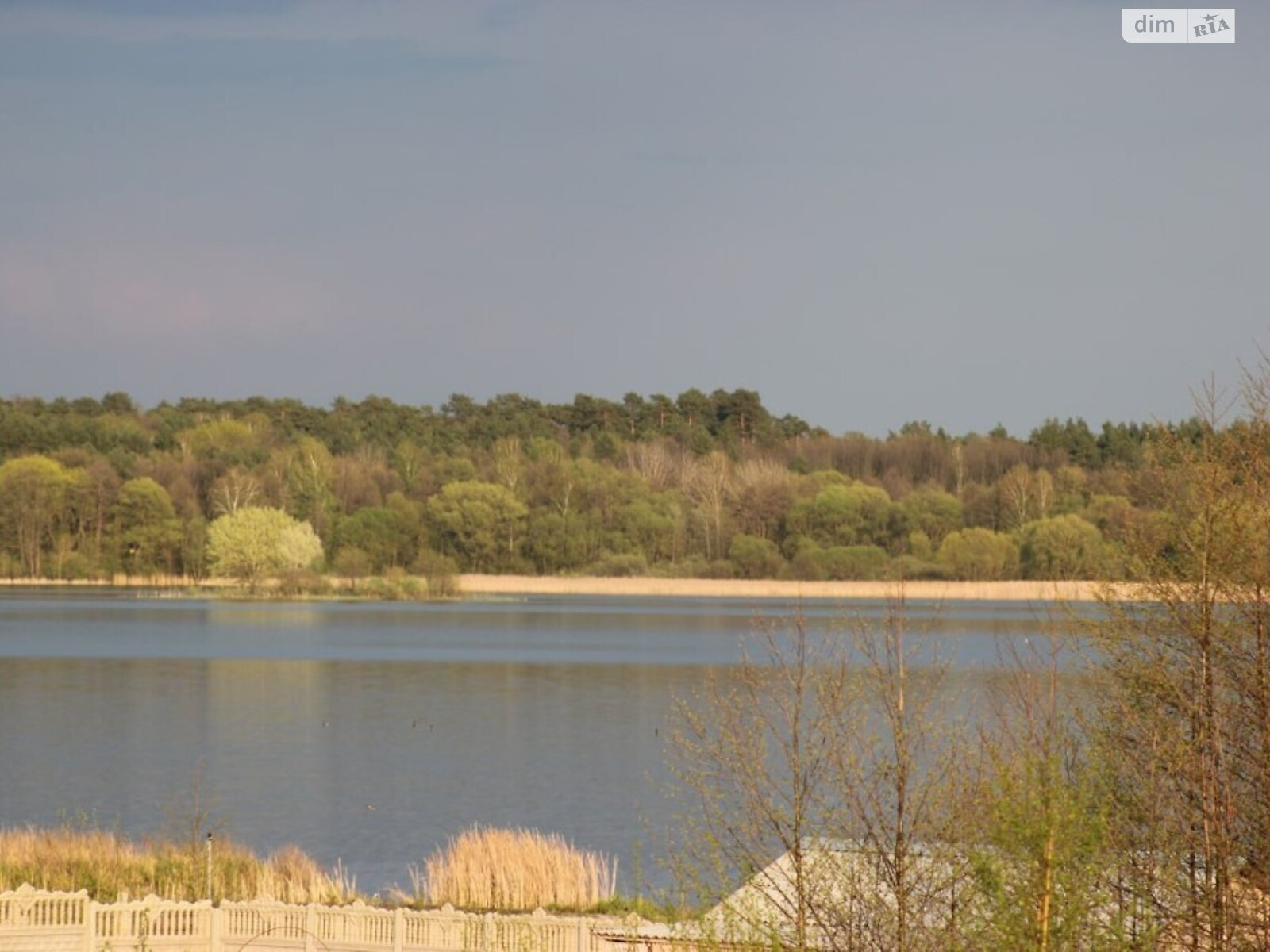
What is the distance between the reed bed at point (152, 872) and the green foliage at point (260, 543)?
209 feet

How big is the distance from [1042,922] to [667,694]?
3572cm

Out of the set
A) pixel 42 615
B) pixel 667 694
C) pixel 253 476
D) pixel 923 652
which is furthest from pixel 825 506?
pixel 667 694

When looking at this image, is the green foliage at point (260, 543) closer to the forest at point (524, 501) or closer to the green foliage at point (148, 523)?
the forest at point (524, 501)

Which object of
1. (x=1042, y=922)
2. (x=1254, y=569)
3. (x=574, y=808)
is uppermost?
(x=1254, y=569)

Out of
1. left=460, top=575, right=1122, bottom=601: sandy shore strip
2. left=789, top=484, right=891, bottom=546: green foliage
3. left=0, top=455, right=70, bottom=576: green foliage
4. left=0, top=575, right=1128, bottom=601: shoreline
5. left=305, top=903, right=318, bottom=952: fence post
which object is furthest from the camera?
left=789, top=484, right=891, bottom=546: green foliage

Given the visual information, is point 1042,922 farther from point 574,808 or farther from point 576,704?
point 576,704

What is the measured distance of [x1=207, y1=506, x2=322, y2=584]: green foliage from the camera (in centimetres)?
8138

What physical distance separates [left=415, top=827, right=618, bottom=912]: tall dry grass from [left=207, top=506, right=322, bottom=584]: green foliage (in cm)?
6527

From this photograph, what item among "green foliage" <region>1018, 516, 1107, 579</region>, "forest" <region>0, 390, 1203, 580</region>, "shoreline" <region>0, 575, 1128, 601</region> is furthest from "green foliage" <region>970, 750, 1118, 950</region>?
"green foliage" <region>1018, 516, 1107, 579</region>

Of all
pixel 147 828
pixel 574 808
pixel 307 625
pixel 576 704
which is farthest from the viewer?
pixel 307 625

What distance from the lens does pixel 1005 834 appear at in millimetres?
8539

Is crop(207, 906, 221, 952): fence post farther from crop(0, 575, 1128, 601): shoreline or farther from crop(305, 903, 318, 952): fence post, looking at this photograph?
crop(0, 575, 1128, 601): shoreline

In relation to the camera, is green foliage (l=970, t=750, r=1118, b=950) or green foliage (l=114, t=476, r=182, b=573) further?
green foliage (l=114, t=476, r=182, b=573)

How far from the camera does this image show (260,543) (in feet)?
269
